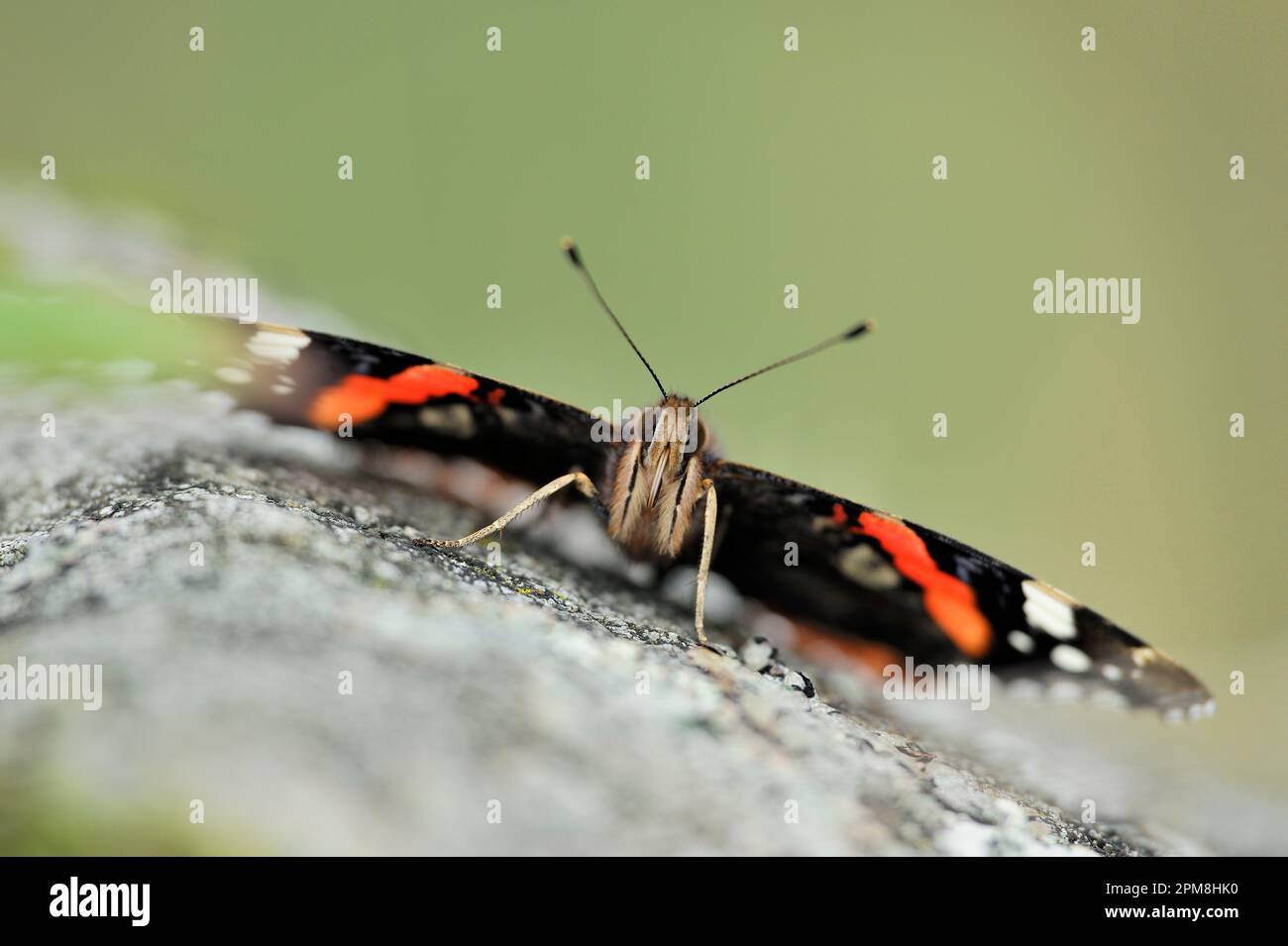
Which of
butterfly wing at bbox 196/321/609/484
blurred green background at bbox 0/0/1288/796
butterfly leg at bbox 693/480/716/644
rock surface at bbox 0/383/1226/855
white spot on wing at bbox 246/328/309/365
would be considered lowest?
rock surface at bbox 0/383/1226/855

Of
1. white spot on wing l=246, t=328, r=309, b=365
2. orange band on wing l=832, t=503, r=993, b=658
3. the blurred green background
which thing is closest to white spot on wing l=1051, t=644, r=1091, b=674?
orange band on wing l=832, t=503, r=993, b=658

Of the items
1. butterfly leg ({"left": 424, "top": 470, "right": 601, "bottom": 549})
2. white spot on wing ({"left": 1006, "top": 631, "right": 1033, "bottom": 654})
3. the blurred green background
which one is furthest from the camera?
the blurred green background

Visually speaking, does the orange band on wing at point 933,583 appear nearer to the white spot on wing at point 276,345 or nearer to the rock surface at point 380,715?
the rock surface at point 380,715

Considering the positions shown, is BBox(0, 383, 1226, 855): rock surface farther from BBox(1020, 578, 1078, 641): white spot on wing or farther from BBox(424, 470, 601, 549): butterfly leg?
BBox(1020, 578, 1078, 641): white spot on wing

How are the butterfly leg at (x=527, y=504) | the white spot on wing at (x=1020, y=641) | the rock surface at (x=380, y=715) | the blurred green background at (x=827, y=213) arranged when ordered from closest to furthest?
1. the rock surface at (x=380, y=715)
2. the butterfly leg at (x=527, y=504)
3. the white spot on wing at (x=1020, y=641)
4. the blurred green background at (x=827, y=213)

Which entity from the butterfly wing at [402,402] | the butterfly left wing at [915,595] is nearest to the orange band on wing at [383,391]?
the butterfly wing at [402,402]

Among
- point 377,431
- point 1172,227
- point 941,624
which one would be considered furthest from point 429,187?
point 1172,227

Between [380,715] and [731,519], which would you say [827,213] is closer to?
[731,519]
